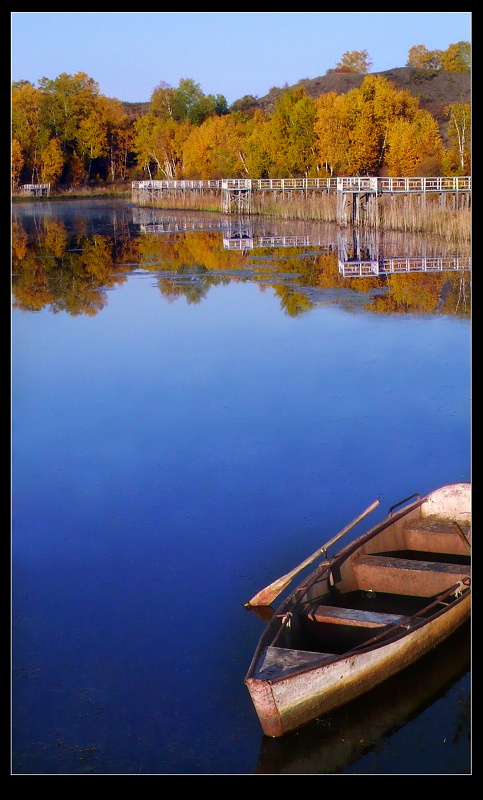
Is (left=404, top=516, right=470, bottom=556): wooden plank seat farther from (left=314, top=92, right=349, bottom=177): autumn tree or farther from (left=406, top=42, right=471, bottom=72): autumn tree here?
(left=406, top=42, right=471, bottom=72): autumn tree

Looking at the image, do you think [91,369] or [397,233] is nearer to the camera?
[91,369]

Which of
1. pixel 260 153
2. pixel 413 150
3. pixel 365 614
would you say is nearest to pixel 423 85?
pixel 260 153

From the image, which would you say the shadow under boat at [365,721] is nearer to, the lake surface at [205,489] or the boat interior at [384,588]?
the lake surface at [205,489]

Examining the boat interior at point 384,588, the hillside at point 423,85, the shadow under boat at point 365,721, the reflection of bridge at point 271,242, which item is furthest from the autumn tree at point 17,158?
the shadow under boat at point 365,721

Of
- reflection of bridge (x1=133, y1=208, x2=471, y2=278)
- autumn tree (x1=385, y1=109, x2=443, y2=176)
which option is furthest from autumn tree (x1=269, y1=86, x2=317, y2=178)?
autumn tree (x1=385, y1=109, x2=443, y2=176)

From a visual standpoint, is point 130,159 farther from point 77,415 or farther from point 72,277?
point 77,415

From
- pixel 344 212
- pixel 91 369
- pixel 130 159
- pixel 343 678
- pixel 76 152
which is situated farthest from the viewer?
pixel 130 159

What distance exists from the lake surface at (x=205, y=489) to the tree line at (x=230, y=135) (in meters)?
21.9

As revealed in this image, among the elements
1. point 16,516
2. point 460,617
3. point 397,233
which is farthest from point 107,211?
point 460,617

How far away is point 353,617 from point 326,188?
42920mm

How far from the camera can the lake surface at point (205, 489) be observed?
23.7 feet
